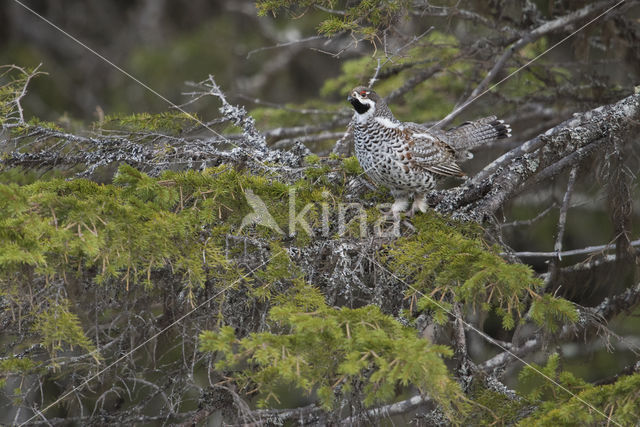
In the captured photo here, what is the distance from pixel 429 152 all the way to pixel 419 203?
1.29 feet

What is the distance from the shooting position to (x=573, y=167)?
4.60m

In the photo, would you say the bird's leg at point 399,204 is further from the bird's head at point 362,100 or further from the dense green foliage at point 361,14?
the dense green foliage at point 361,14

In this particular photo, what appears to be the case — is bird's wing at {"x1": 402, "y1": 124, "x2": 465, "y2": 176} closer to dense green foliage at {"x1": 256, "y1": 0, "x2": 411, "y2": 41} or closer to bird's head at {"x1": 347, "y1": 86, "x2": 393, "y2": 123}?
bird's head at {"x1": 347, "y1": 86, "x2": 393, "y2": 123}

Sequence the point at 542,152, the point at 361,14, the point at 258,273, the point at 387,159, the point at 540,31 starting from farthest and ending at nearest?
the point at 540,31 < the point at 387,159 < the point at 542,152 < the point at 361,14 < the point at 258,273

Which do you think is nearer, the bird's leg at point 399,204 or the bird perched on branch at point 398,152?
the bird's leg at point 399,204

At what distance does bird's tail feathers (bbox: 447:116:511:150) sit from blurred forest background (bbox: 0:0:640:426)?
32 cm

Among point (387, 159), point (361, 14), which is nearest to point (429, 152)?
point (387, 159)

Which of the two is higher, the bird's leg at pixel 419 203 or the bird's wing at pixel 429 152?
the bird's wing at pixel 429 152

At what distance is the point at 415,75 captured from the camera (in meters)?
6.23

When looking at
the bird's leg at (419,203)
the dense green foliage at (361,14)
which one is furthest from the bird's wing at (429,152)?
the dense green foliage at (361,14)

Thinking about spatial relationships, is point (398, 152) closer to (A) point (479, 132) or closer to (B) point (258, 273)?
(A) point (479, 132)

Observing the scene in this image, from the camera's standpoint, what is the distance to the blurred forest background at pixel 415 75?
186 inches

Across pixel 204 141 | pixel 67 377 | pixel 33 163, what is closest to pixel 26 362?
pixel 67 377

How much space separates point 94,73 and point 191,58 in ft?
10.3
